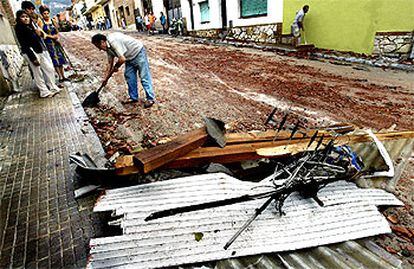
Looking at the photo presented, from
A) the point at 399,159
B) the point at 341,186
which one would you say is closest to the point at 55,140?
the point at 341,186

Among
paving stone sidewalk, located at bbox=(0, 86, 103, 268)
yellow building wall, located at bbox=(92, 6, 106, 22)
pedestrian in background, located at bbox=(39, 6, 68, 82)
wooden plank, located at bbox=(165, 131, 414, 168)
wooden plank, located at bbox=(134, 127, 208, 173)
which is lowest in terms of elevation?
paving stone sidewalk, located at bbox=(0, 86, 103, 268)

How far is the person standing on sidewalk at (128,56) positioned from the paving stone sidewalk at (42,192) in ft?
4.01

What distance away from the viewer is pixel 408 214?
97.9 inches

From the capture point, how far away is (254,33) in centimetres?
1431

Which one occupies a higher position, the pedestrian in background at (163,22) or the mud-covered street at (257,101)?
the pedestrian in background at (163,22)

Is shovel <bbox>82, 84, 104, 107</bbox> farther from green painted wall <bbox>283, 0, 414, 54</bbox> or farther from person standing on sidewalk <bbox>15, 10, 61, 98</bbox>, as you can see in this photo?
green painted wall <bbox>283, 0, 414, 54</bbox>

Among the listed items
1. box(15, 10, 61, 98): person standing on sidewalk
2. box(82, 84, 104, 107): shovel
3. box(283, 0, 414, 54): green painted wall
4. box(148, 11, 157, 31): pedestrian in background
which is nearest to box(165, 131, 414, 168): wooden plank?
box(82, 84, 104, 107): shovel

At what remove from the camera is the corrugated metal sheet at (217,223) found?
196cm

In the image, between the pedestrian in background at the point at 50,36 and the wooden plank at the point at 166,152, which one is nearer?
the wooden plank at the point at 166,152

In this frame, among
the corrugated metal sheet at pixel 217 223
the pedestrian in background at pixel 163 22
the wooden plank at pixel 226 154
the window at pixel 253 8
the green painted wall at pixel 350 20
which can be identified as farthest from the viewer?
the pedestrian in background at pixel 163 22

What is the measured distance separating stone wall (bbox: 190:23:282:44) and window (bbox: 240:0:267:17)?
0.68 m

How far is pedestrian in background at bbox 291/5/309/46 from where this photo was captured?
11.0 meters

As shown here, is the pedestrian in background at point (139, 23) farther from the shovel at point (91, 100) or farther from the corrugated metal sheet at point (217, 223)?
the corrugated metal sheet at point (217, 223)

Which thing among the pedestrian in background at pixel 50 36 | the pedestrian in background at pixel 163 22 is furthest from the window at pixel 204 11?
the pedestrian in background at pixel 50 36
